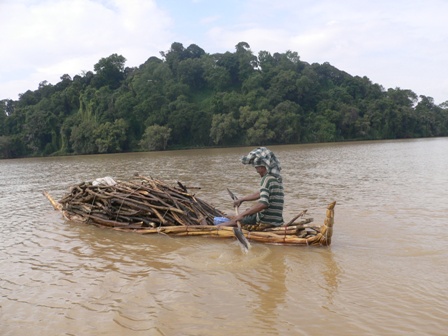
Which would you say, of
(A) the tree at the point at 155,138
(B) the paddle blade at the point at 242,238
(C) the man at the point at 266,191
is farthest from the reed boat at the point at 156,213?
(A) the tree at the point at 155,138

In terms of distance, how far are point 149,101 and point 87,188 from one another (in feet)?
204

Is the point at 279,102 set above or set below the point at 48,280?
above

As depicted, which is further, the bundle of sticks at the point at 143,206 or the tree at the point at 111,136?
the tree at the point at 111,136

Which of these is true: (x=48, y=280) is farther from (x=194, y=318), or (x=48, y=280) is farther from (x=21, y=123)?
(x=21, y=123)

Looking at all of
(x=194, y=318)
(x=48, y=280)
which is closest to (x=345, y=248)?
(x=194, y=318)

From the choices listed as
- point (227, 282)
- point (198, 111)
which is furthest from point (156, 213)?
point (198, 111)

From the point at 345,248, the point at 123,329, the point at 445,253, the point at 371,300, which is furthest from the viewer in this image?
the point at 345,248

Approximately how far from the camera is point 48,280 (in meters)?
5.19

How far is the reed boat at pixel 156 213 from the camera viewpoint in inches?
247

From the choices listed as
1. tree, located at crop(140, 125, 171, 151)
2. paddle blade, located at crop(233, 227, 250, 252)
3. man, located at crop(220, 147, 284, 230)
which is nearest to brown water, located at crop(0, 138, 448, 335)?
paddle blade, located at crop(233, 227, 250, 252)

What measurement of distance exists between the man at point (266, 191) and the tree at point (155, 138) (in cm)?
5537

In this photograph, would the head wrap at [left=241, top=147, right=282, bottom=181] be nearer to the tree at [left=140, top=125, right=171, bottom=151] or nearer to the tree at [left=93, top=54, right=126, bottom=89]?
the tree at [left=140, top=125, right=171, bottom=151]

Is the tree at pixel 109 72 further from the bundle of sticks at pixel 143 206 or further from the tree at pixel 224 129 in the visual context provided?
the bundle of sticks at pixel 143 206

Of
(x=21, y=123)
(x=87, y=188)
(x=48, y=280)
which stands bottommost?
(x=48, y=280)
